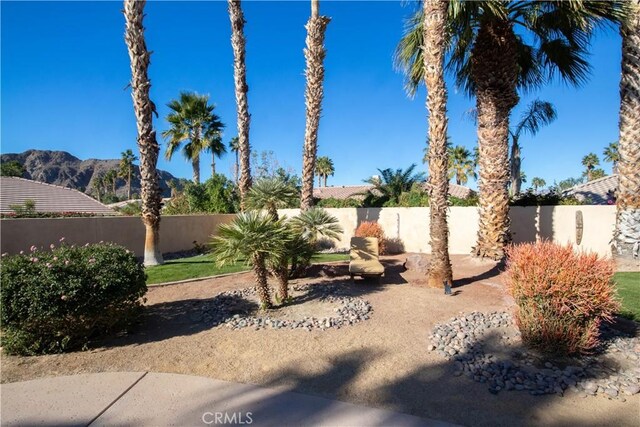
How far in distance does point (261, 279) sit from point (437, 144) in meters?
5.09

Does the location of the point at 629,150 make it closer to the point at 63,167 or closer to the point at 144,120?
the point at 144,120

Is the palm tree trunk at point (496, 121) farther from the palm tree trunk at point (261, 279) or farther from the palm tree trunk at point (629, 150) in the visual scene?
the palm tree trunk at point (261, 279)

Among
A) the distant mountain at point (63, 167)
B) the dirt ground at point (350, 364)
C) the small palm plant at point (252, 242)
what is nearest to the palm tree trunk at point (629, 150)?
the dirt ground at point (350, 364)

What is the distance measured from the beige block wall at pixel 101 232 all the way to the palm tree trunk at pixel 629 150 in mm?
11884

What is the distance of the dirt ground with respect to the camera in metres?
3.46

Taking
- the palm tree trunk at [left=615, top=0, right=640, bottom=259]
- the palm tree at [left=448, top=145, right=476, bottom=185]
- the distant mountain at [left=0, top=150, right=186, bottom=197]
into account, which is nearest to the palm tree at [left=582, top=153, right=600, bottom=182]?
the palm tree at [left=448, top=145, right=476, bottom=185]

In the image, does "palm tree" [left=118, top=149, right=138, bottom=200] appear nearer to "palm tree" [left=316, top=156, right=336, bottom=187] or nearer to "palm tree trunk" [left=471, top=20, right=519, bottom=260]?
"palm tree" [left=316, top=156, right=336, bottom=187]

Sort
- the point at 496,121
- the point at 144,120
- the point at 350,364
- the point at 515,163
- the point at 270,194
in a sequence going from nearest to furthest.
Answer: the point at 350,364
the point at 270,194
the point at 496,121
the point at 144,120
the point at 515,163

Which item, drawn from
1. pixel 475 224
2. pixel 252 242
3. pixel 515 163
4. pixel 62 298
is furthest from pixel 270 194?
pixel 515 163

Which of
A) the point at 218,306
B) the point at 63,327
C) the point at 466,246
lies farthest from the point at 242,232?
the point at 466,246

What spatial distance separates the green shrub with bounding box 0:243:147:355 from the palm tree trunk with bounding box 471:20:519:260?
9191 mm

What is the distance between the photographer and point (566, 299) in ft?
14.2

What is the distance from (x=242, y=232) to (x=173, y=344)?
200 cm

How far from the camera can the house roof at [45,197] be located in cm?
2080
